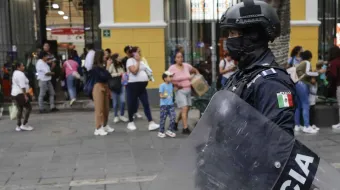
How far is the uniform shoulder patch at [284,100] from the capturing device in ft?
6.59

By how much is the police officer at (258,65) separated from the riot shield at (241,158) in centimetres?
12

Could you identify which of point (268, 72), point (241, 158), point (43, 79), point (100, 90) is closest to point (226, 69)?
point (100, 90)

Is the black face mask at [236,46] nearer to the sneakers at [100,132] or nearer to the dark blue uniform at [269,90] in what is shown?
the dark blue uniform at [269,90]

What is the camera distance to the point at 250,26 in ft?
7.20

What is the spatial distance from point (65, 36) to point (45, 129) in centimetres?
769

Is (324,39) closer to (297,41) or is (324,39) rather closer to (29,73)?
(297,41)

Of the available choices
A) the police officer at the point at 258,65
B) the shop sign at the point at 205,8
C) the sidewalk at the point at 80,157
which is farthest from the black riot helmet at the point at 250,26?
the shop sign at the point at 205,8

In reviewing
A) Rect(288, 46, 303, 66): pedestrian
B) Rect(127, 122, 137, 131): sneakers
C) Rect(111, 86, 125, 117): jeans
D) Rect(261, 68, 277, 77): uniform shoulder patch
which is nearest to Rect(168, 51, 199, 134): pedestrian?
Rect(127, 122, 137, 131): sneakers

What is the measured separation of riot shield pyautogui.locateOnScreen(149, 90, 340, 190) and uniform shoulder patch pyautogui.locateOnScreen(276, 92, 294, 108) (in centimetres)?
14

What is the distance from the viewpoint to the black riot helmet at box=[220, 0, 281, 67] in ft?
7.06

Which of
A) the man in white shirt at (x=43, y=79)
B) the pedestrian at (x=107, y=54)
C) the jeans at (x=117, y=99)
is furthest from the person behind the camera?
the man in white shirt at (x=43, y=79)

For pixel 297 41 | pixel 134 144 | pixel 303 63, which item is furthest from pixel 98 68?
pixel 297 41

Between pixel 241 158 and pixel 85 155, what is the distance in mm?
6168

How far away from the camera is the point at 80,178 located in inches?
254
